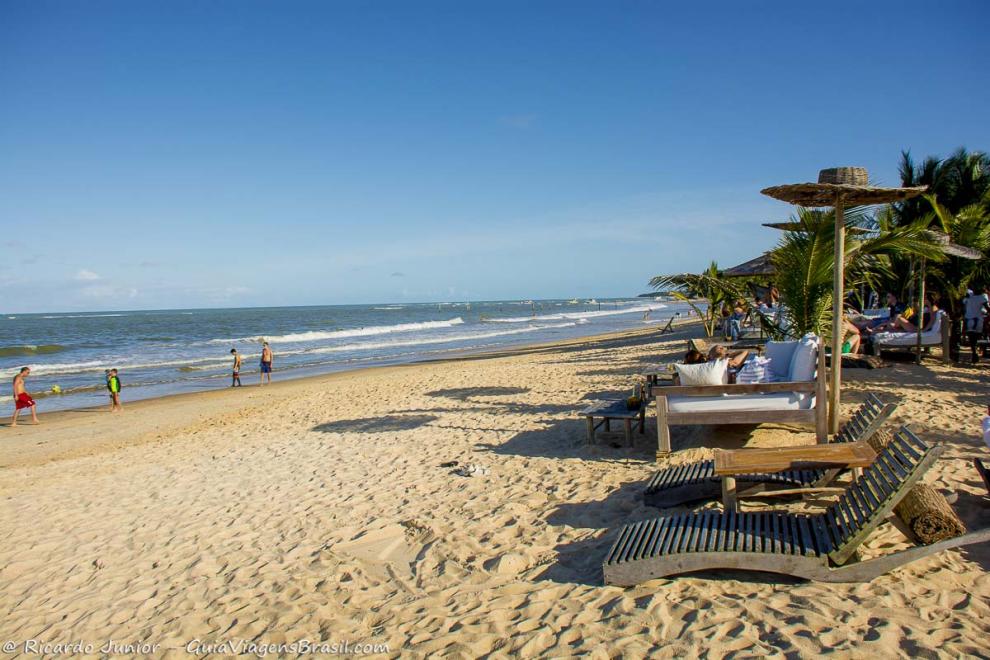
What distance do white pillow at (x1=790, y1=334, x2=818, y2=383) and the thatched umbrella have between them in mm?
164

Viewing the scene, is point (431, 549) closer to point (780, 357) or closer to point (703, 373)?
point (703, 373)

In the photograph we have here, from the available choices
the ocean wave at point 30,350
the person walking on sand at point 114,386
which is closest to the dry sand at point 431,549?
the person walking on sand at point 114,386

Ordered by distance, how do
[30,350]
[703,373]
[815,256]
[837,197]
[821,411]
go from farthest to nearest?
[30,350] → [815,256] → [703,373] → [837,197] → [821,411]

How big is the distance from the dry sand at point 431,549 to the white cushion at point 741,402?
543 millimetres

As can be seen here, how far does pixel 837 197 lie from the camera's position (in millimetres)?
5742

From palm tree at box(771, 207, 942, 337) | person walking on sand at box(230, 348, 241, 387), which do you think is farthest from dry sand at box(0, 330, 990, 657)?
person walking on sand at box(230, 348, 241, 387)

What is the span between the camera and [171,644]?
3.57 m

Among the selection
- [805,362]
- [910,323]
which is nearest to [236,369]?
[805,362]

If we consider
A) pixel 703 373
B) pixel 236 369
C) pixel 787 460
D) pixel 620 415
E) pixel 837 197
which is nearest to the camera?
pixel 787 460

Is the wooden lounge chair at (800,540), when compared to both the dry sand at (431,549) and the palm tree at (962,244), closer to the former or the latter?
the dry sand at (431,549)

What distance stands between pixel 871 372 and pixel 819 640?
315 inches

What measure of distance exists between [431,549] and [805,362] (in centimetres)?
379

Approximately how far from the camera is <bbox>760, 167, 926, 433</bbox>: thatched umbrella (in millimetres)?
5477

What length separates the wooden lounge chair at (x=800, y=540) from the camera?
10.4 ft
